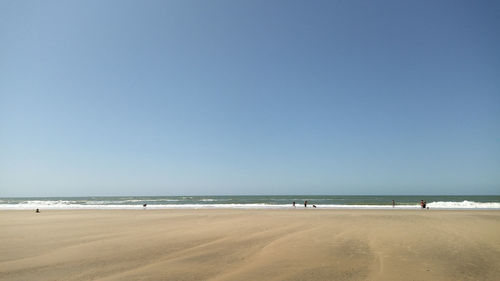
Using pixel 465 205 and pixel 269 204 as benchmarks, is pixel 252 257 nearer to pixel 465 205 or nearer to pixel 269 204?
pixel 269 204

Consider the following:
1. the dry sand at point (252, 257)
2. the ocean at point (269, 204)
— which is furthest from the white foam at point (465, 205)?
the dry sand at point (252, 257)

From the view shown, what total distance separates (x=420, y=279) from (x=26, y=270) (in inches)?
439

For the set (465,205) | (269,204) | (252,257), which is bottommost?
(269,204)

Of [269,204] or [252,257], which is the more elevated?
[252,257]

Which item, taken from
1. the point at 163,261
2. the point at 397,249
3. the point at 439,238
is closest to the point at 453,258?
the point at 397,249

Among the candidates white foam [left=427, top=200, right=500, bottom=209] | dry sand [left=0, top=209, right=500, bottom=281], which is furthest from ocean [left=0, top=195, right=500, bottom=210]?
dry sand [left=0, top=209, right=500, bottom=281]

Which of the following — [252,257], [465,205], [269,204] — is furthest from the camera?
[269,204]

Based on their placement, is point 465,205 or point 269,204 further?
point 269,204

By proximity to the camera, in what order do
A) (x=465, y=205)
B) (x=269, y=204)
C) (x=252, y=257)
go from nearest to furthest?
(x=252, y=257)
(x=465, y=205)
(x=269, y=204)

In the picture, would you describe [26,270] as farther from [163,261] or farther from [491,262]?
[491,262]

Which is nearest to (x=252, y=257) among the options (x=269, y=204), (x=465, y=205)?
(x=269, y=204)

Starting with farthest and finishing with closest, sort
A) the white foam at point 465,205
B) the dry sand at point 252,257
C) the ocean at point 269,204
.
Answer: the ocean at point 269,204, the white foam at point 465,205, the dry sand at point 252,257

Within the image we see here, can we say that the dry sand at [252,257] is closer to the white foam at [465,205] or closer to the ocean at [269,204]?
the ocean at [269,204]

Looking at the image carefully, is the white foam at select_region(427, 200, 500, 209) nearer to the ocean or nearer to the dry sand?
the ocean
